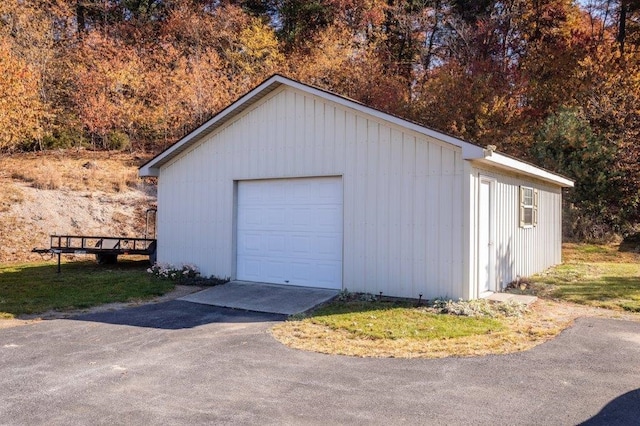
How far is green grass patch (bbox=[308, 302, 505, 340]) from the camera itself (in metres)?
6.99

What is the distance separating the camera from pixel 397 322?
7590 millimetres

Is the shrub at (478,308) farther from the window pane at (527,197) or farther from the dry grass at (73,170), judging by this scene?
the dry grass at (73,170)

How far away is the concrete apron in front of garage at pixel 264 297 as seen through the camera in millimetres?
8922

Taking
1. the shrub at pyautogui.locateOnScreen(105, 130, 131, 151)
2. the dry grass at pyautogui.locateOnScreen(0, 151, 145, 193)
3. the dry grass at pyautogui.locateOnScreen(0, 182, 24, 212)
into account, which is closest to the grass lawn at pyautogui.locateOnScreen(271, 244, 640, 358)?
the dry grass at pyautogui.locateOnScreen(0, 182, 24, 212)

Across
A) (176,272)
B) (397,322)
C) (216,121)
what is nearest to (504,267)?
(397,322)

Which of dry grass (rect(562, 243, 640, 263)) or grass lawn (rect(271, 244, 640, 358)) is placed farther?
dry grass (rect(562, 243, 640, 263))

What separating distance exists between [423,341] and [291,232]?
4664 millimetres

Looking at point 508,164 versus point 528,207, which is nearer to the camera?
point 508,164

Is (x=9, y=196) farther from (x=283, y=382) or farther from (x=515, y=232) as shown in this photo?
(x=283, y=382)

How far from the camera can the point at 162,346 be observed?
6.56m

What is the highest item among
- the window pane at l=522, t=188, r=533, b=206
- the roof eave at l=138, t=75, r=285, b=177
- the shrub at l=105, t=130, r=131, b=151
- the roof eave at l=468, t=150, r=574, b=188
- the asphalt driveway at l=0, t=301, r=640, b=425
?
the shrub at l=105, t=130, r=131, b=151

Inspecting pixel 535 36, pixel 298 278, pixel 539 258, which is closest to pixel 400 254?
pixel 298 278

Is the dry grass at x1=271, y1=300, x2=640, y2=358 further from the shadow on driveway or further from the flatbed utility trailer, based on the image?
the flatbed utility trailer

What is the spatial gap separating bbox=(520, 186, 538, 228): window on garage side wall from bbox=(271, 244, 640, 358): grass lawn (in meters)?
1.63
